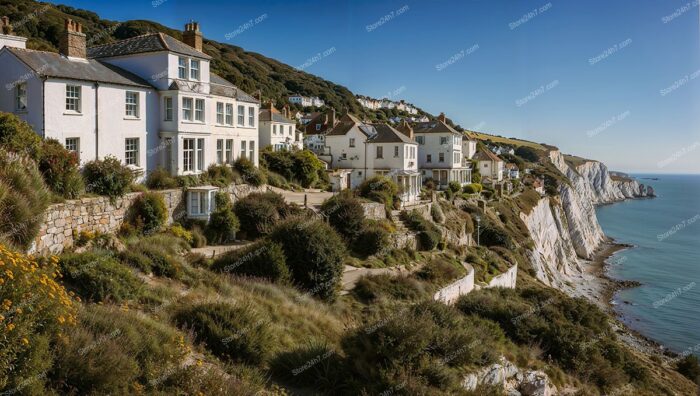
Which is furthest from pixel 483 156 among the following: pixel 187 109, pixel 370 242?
pixel 187 109

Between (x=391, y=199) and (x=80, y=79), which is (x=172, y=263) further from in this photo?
(x=391, y=199)

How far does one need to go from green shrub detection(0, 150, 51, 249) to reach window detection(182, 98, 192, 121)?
1018cm

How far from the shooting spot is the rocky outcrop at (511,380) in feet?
35.7

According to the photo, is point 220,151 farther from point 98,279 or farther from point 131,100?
point 98,279

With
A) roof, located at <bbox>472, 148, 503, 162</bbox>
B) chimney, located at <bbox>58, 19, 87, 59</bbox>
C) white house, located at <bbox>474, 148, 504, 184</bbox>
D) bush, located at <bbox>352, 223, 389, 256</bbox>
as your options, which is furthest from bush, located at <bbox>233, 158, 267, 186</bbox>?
roof, located at <bbox>472, 148, 503, 162</bbox>

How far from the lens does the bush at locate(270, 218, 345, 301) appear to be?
16328 mm

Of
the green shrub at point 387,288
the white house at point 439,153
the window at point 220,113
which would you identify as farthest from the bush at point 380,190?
the white house at point 439,153

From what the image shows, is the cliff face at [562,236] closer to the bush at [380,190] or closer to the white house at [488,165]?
the white house at [488,165]

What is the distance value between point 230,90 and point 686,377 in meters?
31.3

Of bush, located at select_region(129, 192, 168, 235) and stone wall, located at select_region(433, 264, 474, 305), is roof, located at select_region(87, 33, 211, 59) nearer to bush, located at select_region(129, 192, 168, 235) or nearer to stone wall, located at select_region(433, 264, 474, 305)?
bush, located at select_region(129, 192, 168, 235)

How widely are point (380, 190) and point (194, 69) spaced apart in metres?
14.5

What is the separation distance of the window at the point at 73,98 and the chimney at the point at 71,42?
2.75 metres

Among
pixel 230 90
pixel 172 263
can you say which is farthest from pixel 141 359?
pixel 230 90

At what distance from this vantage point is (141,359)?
309 inches
